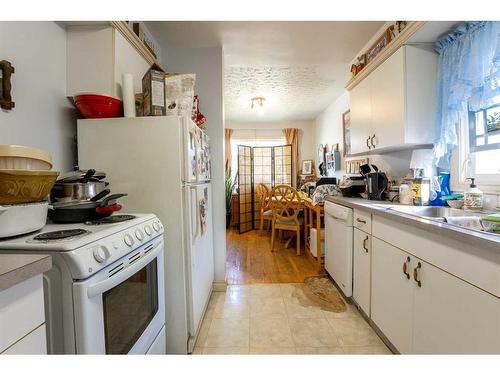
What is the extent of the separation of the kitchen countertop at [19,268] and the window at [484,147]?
2.11m

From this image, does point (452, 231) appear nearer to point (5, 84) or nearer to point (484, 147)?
point (484, 147)

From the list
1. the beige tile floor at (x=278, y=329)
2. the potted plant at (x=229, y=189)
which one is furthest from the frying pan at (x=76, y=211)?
the potted plant at (x=229, y=189)

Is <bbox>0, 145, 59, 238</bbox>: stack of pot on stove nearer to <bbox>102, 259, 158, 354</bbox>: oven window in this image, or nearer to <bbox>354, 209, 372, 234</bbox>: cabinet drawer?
<bbox>102, 259, 158, 354</bbox>: oven window

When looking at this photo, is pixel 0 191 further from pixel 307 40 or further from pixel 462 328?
pixel 307 40

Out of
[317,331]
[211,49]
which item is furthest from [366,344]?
[211,49]

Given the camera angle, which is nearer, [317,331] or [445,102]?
[445,102]

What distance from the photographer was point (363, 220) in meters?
1.70

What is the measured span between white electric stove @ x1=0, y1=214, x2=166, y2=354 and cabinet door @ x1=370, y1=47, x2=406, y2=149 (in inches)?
71.2

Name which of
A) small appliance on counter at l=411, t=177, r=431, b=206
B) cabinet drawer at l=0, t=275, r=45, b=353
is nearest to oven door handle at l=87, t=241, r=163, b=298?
cabinet drawer at l=0, t=275, r=45, b=353

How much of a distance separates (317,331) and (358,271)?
0.53 meters

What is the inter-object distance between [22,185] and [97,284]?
411mm

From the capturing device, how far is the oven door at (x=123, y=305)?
2.32 ft

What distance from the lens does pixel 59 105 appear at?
1328mm

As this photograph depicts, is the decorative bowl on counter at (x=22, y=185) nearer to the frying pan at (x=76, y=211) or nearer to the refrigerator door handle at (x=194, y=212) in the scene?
the frying pan at (x=76, y=211)
